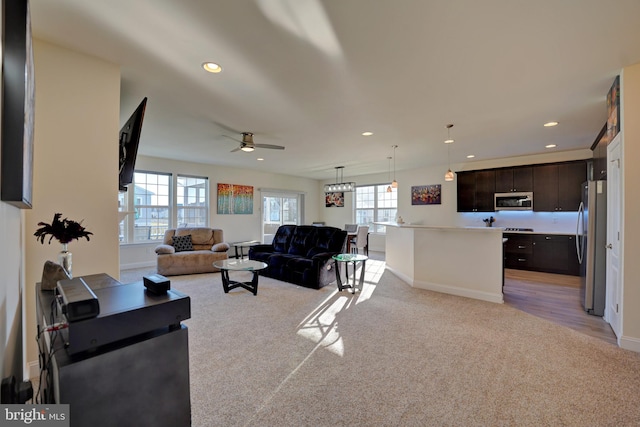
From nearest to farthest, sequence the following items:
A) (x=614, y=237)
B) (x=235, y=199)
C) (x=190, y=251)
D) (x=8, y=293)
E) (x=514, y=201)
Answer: (x=8, y=293)
(x=614, y=237)
(x=190, y=251)
(x=514, y=201)
(x=235, y=199)

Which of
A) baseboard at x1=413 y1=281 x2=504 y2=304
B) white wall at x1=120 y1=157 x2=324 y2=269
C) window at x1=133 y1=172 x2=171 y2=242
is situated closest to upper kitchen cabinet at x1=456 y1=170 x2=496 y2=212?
baseboard at x1=413 y1=281 x2=504 y2=304

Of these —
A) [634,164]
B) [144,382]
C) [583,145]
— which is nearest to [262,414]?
[144,382]

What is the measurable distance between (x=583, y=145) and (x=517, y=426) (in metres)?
5.97

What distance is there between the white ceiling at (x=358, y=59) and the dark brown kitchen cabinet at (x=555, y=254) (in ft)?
7.25

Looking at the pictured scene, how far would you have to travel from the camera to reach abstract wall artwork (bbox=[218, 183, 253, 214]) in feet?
25.0

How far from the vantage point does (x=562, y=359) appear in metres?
2.35

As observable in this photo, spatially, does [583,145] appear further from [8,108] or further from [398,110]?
[8,108]

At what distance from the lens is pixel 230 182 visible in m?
7.82

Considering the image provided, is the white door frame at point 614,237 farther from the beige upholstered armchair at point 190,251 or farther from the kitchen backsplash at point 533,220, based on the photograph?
the beige upholstered armchair at point 190,251

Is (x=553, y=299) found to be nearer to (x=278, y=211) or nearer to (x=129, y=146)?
(x=129, y=146)

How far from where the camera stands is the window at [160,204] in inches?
241

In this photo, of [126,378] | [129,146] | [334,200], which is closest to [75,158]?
[129,146]

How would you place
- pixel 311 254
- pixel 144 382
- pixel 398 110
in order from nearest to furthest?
pixel 144 382 < pixel 398 110 < pixel 311 254

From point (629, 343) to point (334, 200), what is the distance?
8.00 m
